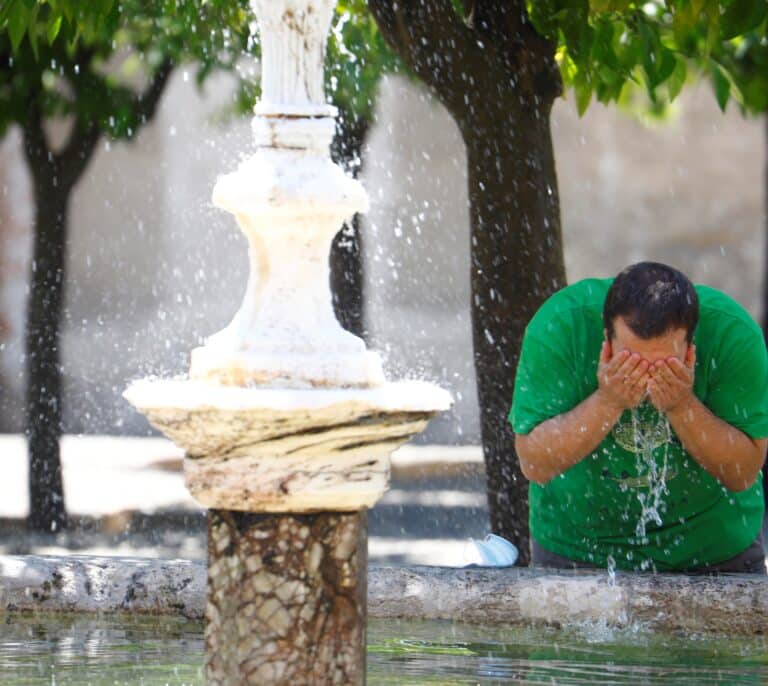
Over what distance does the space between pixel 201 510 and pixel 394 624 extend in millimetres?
7063

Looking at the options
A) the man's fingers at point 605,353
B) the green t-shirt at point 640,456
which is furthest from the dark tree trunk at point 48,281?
the man's fingers at point 605,353

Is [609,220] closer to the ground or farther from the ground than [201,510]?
farther from the ground

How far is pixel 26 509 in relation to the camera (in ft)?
35.7

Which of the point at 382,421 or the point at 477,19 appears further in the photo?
the point at 477,19

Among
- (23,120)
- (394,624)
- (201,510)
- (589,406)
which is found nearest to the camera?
(589,406)

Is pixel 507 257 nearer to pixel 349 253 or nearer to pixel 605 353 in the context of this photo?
pixel 605 353

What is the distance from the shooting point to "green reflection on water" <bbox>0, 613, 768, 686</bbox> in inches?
164

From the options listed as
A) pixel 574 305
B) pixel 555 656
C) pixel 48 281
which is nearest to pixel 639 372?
pixel 574 305

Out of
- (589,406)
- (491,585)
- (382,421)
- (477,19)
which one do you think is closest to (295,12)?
(382,421)

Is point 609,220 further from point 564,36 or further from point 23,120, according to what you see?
point 564,36

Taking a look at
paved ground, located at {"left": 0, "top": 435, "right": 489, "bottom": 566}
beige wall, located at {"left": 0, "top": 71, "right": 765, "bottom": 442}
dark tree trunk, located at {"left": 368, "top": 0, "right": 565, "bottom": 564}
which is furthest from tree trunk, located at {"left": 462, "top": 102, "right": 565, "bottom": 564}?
beige wall, located at {"left": 0, "top": 71, "right": 765, "bottom": 442}

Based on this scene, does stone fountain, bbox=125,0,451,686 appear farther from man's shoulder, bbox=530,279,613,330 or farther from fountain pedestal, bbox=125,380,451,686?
man's shoulder, bbox=530,279,613,330

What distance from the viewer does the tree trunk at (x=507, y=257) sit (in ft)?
20.5

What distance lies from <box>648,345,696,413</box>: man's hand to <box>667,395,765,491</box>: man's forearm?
5 cm
